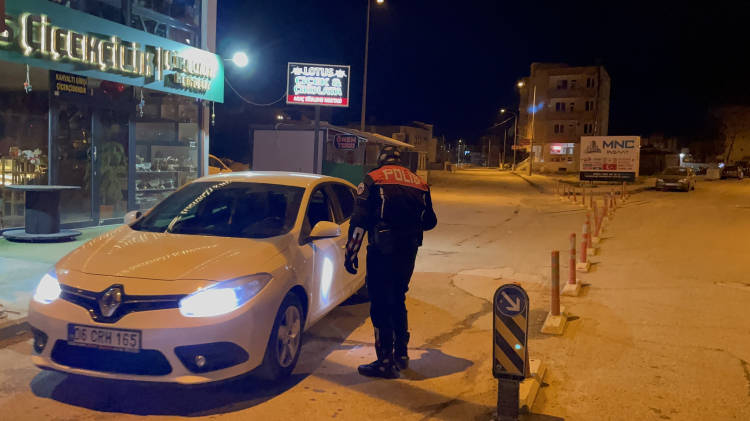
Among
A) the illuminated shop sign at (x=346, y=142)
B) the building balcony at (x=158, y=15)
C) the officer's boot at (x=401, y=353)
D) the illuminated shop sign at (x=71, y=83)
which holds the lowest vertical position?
the officer's boot at (x=401, y=353)

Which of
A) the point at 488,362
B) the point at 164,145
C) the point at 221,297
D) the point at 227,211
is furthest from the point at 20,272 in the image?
the point at 164,145

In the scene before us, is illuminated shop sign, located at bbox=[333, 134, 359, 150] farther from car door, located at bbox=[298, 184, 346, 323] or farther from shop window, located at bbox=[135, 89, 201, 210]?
car door, located at bbox=[298, 184, 346, 323]

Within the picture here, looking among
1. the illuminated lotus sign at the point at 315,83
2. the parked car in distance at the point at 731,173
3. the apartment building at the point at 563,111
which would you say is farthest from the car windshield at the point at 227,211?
the apartment building at the point at 563,111

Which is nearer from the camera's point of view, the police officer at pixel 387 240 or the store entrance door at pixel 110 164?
the police officer at pixel 387 240

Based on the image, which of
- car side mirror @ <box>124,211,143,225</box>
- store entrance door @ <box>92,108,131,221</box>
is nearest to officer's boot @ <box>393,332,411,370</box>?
car side mirror @ <box>124,211,143,225</box>

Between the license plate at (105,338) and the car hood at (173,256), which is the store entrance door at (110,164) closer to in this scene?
the car hood at (173,256)

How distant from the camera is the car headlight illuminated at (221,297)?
3955mm

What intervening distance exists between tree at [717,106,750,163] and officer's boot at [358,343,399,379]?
9336 cm

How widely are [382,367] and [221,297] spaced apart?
59.7 inches

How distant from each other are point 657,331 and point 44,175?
37.2ft

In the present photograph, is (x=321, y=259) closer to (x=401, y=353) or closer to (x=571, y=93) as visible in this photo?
(x=401, y=353)

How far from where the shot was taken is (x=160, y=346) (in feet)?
12.5

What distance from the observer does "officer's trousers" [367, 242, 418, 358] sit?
4711mm

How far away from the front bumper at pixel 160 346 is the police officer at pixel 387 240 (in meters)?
1.03
